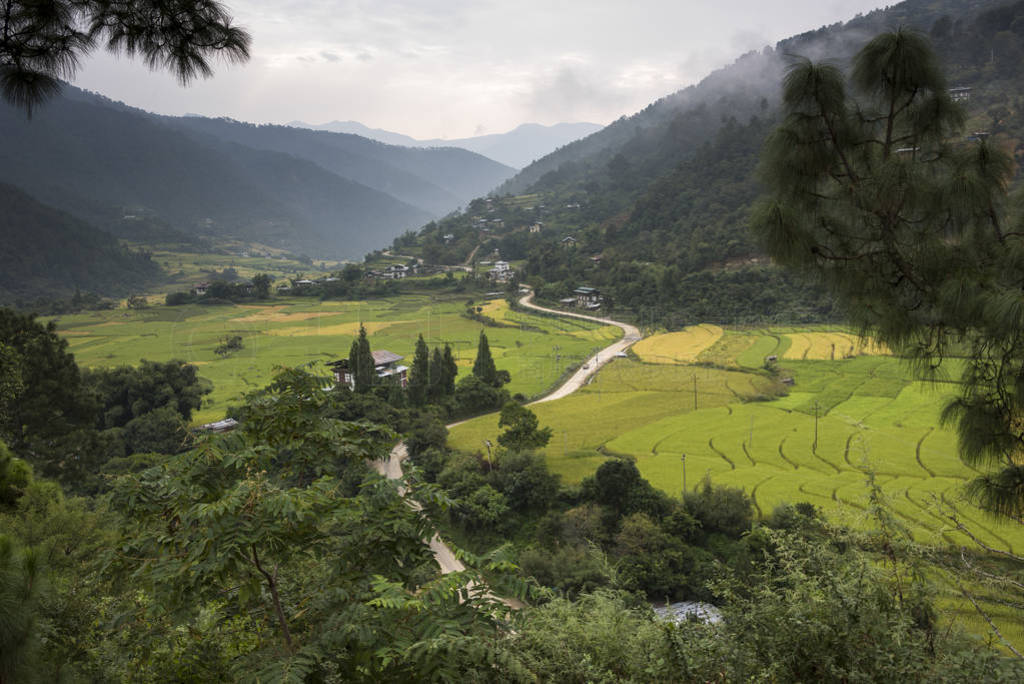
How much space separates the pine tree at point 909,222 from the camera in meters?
3.75

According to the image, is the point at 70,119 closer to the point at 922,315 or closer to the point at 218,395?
the point at 218,395

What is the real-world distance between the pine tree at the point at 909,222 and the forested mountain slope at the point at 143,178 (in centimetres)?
14397

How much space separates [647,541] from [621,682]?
12.0 metres

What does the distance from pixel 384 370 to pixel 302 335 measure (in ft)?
54.1

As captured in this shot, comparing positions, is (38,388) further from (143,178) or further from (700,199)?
(143,178)

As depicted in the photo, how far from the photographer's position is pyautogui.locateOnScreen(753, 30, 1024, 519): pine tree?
375cm

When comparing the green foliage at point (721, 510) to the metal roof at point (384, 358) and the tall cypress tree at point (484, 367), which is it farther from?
the metal roof at point (384, 358)

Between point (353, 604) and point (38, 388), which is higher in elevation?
point (353, 604)

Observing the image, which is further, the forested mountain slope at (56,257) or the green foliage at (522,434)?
the forested mountain slope at (56,257)

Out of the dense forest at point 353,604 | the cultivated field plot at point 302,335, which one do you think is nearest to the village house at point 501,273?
the cultivated field plot at point 302,335

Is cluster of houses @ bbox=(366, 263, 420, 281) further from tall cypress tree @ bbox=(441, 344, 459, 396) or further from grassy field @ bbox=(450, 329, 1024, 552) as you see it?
grassy field @ bbox=(450, 329, 1024, 552)

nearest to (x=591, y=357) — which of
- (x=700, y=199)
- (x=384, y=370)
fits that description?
(x=384, y=370)

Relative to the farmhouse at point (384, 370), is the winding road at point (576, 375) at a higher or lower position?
lower

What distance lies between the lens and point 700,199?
6944 centimetres
